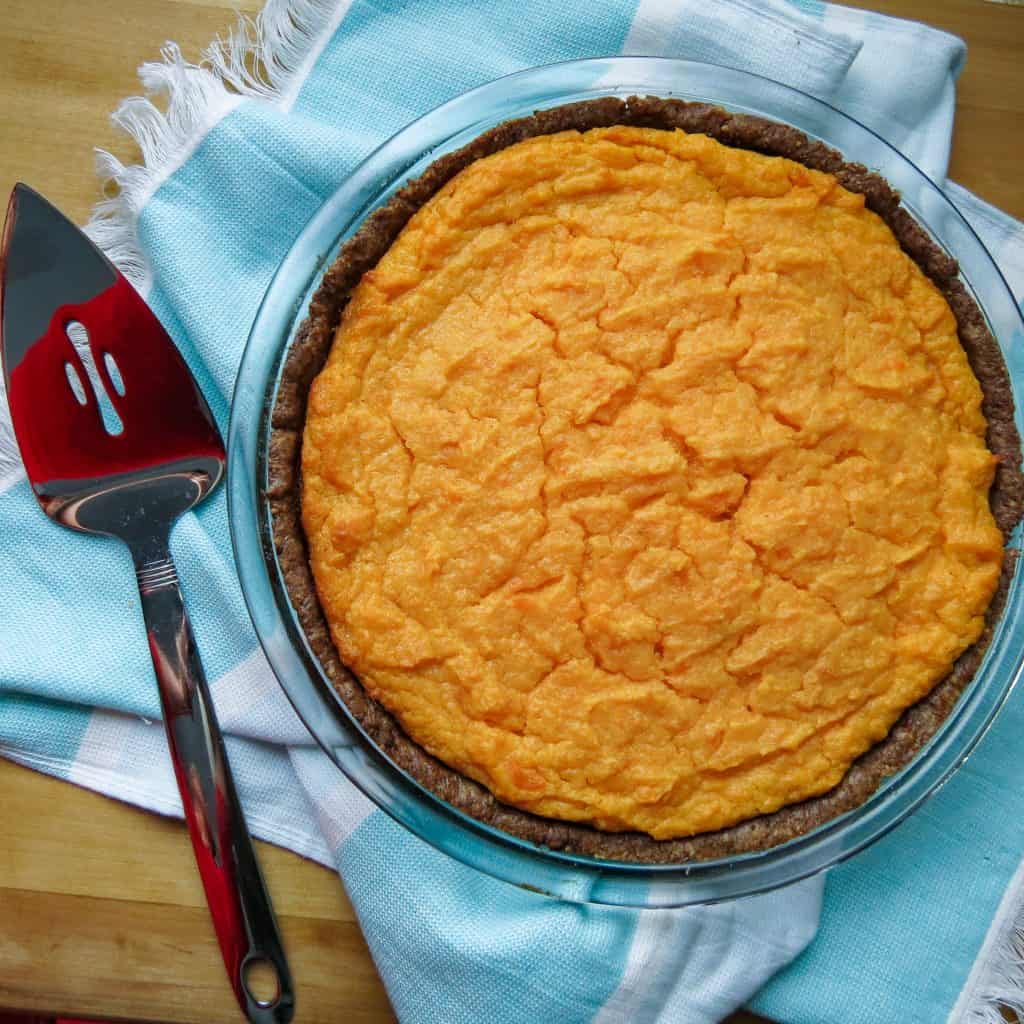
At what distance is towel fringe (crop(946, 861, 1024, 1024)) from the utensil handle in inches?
49.1

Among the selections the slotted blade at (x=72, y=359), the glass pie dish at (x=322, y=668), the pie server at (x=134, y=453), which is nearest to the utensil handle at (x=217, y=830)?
the pie server at (x=134, y=453)

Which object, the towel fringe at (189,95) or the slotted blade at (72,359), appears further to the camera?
the towel fringe at (189,95)

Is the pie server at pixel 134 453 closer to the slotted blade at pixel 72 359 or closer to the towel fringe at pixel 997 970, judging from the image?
the slotted blade at pixel 72 359

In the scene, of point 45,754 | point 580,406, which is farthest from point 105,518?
point 580,406

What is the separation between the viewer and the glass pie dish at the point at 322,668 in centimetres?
164

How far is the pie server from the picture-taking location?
1.78m

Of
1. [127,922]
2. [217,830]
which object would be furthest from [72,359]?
[127,922]

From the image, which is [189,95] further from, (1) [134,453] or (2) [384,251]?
(1) [134,453]

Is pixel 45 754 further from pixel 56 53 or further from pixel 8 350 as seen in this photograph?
pixel 56 53

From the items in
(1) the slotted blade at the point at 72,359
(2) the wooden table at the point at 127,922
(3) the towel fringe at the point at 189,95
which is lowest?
(2) the wooden table at the point at 127,922

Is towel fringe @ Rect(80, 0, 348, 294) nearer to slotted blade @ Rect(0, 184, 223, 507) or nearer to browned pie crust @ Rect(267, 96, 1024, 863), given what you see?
slotted blade @ Rect(0, 184, 223, 507)

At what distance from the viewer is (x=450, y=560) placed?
5.17ft

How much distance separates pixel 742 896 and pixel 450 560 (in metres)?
0.72

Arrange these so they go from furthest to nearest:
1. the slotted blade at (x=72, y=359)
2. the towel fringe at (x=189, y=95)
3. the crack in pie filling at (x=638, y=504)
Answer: the towel fringe at (x=189, y=95) → the slotted blade at (x=72, y=359) → the crack in pie filling at (x=638, y=504)
